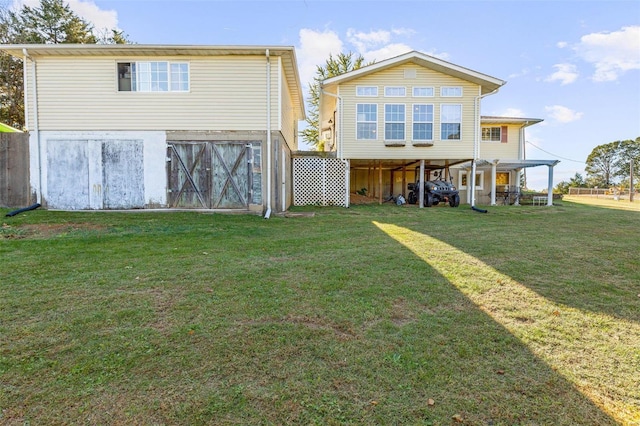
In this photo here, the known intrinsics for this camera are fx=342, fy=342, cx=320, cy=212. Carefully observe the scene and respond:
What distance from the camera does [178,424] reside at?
67.5 inches

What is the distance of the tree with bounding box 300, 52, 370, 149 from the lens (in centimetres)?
2719

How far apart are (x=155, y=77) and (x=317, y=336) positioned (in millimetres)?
9928

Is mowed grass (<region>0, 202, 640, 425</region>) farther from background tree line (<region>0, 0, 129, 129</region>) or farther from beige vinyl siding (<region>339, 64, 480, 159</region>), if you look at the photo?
background tree line (<region>0, 0, 129, 129</region>)

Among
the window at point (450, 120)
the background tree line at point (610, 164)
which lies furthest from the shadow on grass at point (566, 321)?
the background tree line at point (610, 164)

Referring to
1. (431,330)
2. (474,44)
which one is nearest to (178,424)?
(431,330)

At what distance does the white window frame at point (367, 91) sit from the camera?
13836 millimetres

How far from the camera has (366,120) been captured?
45.8 feet

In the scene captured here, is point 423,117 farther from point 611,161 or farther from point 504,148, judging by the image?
point 611,161

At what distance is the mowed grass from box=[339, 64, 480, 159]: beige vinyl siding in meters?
9.15

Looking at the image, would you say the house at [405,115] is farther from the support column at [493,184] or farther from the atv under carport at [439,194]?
the support column at [493,184]

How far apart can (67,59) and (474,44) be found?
45.3 ft

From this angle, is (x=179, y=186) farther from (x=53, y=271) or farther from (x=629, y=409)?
(x=629, y=409)

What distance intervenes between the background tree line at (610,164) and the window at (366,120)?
3977cm

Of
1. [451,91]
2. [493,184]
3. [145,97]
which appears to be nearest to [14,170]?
[145,97]
